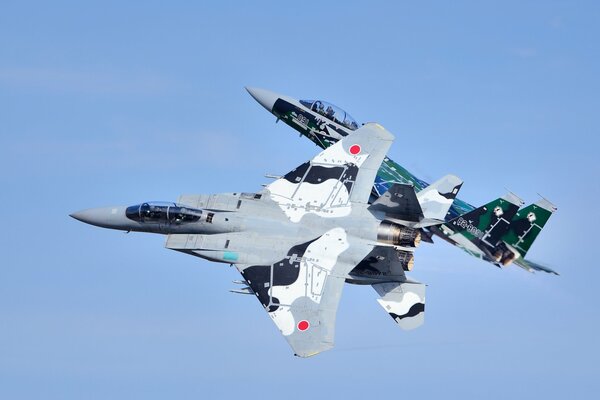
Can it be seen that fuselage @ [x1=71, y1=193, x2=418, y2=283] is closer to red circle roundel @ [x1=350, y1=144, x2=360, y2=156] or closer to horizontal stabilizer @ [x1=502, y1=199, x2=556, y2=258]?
red circle roundel @ [x1=350, y1=144, x2=360, y2=156]

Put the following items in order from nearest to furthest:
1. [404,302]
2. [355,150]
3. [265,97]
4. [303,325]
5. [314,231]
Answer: [303,325] → [404,302] → [314,231] → [355,150] → [265,97]

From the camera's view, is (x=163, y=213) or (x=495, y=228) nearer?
(x=163, y=213)

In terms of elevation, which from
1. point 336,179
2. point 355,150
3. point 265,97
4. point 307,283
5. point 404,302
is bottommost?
point 404,302

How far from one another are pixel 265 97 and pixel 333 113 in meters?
2.72

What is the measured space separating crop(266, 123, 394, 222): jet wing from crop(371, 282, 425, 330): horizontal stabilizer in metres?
2.73

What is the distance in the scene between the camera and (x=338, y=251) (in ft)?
129

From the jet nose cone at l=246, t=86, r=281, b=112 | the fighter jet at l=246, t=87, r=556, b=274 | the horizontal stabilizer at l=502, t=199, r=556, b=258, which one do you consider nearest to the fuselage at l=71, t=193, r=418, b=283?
the fighter jet at l=246, t=87, r=556, b=274

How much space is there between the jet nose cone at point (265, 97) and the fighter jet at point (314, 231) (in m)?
7.28

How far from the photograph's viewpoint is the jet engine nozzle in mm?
38688

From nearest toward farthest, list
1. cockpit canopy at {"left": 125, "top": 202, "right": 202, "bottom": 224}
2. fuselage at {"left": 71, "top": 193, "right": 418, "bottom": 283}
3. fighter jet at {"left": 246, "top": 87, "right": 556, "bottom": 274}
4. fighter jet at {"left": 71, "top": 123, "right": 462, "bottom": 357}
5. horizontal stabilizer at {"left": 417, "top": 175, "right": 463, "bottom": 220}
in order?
fighter jet at {"left": 71, "top": 123, "right": 462, "bottom": 357} < fuselage at {"left": 71, "top": 193, "right": 418, "bottom": 283} < cockpit canopy at {"left": 125, "top": 202, "right": 202, "bottom": 224} < horizontal stabilizer at {"left": 417, "top": 175, "right": 463, "bottom": 220} < fighter jet at {"left": 246, "top": 87, "right": 556, "bottom": 274}

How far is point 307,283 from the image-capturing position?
39156 millimetres

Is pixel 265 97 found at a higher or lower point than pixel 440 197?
higher

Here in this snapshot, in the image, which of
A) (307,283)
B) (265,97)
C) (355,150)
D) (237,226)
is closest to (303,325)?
(307,283)

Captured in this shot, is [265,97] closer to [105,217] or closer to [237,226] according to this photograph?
[237,226]
